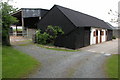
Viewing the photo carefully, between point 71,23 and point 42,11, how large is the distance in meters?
8.72

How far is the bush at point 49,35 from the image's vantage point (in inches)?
554

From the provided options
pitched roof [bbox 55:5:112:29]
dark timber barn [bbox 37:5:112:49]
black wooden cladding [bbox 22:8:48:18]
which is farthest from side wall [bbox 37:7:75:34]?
black wooden cladding [bbox 22:8:48:18]

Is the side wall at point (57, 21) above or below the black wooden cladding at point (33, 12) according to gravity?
below

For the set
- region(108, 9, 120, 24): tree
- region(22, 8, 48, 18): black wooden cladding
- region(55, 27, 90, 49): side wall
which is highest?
region(22, 8, 48, 18): black wooden cladding

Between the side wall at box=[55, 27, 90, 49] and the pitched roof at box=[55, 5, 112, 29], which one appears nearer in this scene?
the side wall at box=[55, 27, 90, 49]

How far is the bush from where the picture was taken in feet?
46.2

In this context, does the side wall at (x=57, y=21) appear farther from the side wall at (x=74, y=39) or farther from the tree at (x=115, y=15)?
the tree at (x=115, y=15)

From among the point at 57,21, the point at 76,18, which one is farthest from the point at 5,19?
the point at 76,18

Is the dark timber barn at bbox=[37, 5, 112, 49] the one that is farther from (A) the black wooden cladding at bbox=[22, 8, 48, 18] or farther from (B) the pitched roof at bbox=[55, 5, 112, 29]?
(A) the black wooden cladding at bbox=[22, 8, 48, 18]

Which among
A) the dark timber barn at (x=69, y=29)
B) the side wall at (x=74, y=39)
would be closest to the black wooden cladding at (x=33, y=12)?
the dark timber barn at (x=69, y=29)

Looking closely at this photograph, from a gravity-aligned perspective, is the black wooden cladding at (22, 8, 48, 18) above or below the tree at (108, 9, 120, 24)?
above

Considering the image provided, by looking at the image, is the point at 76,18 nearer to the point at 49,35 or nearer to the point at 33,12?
the point at 49,35

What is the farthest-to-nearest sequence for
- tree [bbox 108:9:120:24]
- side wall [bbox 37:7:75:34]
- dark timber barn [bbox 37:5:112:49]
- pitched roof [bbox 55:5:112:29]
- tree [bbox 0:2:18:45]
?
1. pitched roof [bbox 55:5:112:29]
2. side wall [bbox 37:7:75:34]
3. dark timber barn [bbox 37:5:112:49]
4. tree [bbox 0:2:18:45]
5. tree [bbox 108:9:120:24]

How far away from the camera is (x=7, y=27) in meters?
11.2
